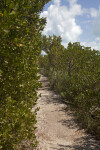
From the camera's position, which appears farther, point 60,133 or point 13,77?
point 60,133

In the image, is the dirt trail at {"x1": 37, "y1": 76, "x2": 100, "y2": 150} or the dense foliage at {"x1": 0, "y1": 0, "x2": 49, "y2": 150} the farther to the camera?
the dirt trail at {"x1": 37, "y1": 76, "x2": 100, "y2": 150}

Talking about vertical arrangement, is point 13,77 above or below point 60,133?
above

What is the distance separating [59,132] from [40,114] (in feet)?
9.31

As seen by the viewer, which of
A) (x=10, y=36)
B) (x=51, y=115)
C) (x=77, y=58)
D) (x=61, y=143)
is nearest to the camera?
(x=10, y=36)

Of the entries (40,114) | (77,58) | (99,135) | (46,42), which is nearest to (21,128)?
(99,135)

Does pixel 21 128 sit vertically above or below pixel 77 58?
below

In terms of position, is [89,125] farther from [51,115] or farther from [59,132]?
[51,115]

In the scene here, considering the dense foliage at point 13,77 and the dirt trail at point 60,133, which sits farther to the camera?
the dirt trail at point 60,133

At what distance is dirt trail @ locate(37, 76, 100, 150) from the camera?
6.39 m

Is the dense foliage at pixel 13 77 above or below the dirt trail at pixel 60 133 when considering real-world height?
above

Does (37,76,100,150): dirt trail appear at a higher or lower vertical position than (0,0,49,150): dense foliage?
lower

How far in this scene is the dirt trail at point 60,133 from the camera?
6387 mm

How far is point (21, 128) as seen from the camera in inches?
165

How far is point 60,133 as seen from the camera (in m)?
7.79
